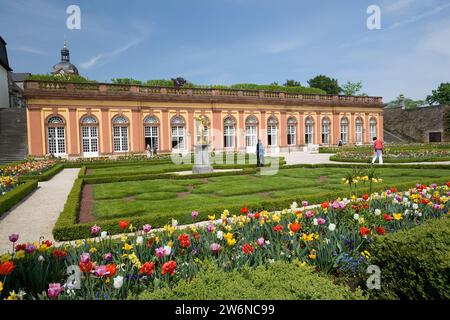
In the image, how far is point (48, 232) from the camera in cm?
632

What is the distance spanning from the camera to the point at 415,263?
2.69m

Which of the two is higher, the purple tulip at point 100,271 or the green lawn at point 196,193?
A: the purple tulip at point 100,271

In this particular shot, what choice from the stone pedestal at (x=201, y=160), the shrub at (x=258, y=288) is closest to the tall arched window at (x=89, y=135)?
the stone pedestal at (x=201, y=160)

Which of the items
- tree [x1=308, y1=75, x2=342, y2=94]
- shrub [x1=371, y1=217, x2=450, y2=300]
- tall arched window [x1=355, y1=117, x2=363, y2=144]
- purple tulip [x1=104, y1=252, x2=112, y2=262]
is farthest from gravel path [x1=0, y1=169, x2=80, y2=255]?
tree [x1=308, y1=75, x2=342, y2=94]

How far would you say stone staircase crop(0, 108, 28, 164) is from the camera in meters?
24.9

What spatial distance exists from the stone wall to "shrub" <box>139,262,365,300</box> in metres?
49.0

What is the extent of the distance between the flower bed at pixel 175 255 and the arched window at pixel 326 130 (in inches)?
1343

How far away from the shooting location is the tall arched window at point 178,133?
100 ft

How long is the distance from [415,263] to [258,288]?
139cm

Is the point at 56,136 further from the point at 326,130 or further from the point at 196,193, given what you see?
the point at 326,130

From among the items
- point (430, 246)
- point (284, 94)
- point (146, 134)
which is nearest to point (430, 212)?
point (430, 246)

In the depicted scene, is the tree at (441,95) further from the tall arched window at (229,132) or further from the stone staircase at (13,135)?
the stone staircase at (13,135)

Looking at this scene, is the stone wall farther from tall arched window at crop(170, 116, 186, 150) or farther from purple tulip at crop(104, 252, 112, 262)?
purple tulip at crop(104, 252, 112, 262)
